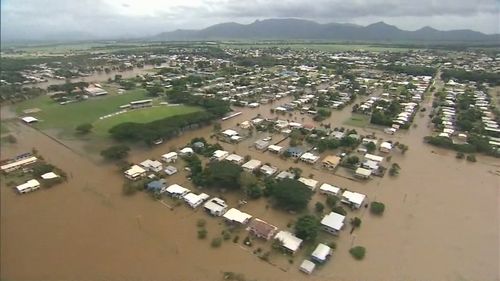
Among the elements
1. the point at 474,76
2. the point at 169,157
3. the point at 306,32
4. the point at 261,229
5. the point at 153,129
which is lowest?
the point at 261,229

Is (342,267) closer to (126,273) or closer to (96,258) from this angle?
(126,273)

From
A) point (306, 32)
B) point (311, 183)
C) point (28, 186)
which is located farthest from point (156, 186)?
point (306, 32)

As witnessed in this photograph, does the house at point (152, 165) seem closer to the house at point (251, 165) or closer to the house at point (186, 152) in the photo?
the house at point (186, 152)

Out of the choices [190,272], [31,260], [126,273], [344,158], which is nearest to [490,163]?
[344,158]

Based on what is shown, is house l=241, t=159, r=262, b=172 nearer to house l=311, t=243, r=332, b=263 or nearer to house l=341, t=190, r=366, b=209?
house l=341, t=190, r=366, b=209

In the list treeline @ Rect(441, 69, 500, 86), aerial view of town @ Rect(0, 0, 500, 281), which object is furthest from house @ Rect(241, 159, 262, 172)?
treeline @ Rect(441, 69, 500, 86)

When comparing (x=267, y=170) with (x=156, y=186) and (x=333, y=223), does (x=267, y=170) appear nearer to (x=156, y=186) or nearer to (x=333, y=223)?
(x=333, y=223)
